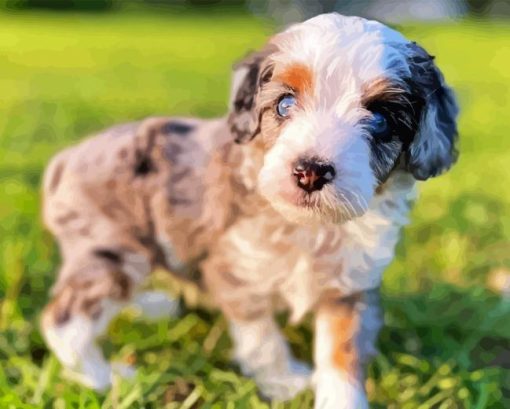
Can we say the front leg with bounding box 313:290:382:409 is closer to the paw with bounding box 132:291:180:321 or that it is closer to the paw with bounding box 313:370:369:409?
the paw with bounding box 313:370:369:409

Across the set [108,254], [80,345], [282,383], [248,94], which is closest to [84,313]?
[80,345]

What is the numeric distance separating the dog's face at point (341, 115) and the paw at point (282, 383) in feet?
2.88

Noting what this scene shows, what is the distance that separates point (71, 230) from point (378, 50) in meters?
1.61

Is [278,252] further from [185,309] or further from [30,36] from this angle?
→ [30,36]

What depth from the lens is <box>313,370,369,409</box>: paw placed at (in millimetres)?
2973

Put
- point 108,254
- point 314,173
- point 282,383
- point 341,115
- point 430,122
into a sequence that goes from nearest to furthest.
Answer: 1. point 314,173
2. point 341,115
3. point 430,122
4. point 282,383
5. point 108,254

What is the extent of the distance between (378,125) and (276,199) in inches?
16.4

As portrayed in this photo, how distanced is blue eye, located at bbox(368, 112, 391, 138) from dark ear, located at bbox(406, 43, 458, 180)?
15 cm

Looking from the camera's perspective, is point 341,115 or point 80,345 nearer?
point 341,115

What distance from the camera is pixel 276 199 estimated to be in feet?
8.56

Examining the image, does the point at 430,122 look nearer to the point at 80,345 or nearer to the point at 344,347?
the point at 344,347

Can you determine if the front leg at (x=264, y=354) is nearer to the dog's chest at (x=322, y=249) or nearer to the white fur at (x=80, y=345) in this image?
the dog's chest at (x=322, y=249)

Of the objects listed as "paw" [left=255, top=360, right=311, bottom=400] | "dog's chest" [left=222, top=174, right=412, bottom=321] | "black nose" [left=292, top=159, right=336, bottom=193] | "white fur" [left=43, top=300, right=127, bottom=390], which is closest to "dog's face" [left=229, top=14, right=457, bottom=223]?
"black nose" [left=292, top=159, right=336, bottom=193]

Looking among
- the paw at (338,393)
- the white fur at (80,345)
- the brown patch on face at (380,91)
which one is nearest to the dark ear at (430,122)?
the brown patch on face at (380,91)
